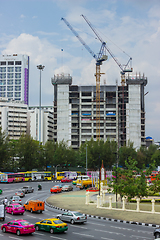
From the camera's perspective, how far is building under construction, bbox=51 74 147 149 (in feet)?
476

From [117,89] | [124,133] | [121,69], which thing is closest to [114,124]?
[124,133]

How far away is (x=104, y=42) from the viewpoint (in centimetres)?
14988

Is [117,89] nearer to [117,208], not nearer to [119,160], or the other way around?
[119,160]

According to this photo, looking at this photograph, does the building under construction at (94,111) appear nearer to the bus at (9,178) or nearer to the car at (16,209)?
the bus at (9,178)

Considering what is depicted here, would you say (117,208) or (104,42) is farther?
(104,42)

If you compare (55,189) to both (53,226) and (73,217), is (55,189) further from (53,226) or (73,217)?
(53,226)

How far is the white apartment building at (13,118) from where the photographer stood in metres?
148

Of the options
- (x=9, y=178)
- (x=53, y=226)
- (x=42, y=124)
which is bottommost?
(x=9, y=178)

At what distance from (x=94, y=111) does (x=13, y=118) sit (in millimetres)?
38806

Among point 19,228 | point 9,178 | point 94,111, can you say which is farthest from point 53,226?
point 94,111

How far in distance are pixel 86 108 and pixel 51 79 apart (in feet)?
72.5

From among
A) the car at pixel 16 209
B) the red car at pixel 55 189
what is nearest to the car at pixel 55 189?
the red car at pixel 55 189

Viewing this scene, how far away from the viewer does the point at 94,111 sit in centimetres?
14800

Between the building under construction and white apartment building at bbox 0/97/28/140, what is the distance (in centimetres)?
1922
